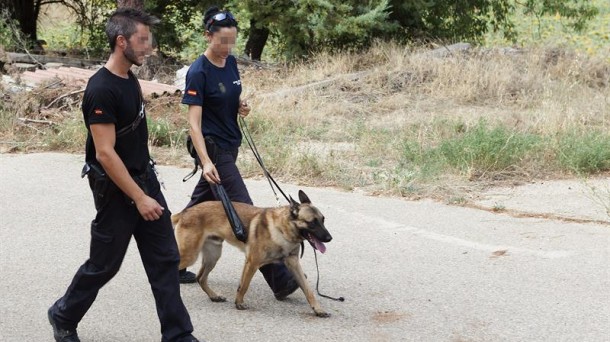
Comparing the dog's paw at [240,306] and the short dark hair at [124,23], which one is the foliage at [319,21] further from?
the short dark hair at [124,23]

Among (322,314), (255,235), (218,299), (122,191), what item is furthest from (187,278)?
(122,191)

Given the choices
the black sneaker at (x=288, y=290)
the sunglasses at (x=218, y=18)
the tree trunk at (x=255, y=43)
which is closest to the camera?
the sunglasses at (x=218, y=18)

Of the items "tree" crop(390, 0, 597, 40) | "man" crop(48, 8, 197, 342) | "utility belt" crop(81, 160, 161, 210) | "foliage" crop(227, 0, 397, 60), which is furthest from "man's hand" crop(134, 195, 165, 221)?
"tree" crop(390, 0, 597, 40)

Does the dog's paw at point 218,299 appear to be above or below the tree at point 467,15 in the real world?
below

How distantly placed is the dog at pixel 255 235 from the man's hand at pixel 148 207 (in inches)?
44.7

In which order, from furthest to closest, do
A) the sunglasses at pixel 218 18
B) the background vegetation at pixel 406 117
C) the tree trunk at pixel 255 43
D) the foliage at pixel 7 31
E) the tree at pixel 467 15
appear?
the tree trunk at pixel 255 43
the foliage at pixel 7 31
the tree at pixel 467 15
the background vegetation at pixel 406 117
the sunglasses at pixel 218 18

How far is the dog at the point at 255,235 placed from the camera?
562 centimetres

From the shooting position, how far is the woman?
19.2 ft

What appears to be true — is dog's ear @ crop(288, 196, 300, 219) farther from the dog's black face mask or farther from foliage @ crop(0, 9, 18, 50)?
foliage @ crop(0, 9, 18, 50)

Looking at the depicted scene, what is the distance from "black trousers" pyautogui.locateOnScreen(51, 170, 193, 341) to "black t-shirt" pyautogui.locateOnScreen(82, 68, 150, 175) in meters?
0.13

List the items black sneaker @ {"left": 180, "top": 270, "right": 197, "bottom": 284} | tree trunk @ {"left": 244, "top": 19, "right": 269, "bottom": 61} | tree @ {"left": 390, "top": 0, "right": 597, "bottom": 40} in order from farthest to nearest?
1. tree trunk @ {"left": 244, "top": 19, "right": 269, "bottom": 61}
2. tree @ {"left": 390, "top": 0, "right": 597, "bottom": 40}
3. black sneaker @ {"left": 180, "top": 270, "right": 197, "bottom": 284}

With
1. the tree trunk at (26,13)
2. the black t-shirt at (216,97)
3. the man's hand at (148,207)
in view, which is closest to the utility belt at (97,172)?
the man's hand at (148,207)

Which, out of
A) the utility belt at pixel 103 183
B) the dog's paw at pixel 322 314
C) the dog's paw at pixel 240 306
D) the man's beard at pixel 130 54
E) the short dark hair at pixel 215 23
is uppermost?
the short dark hair at pixel 215 23

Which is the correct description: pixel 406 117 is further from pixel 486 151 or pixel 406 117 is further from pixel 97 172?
pixel 97 172
